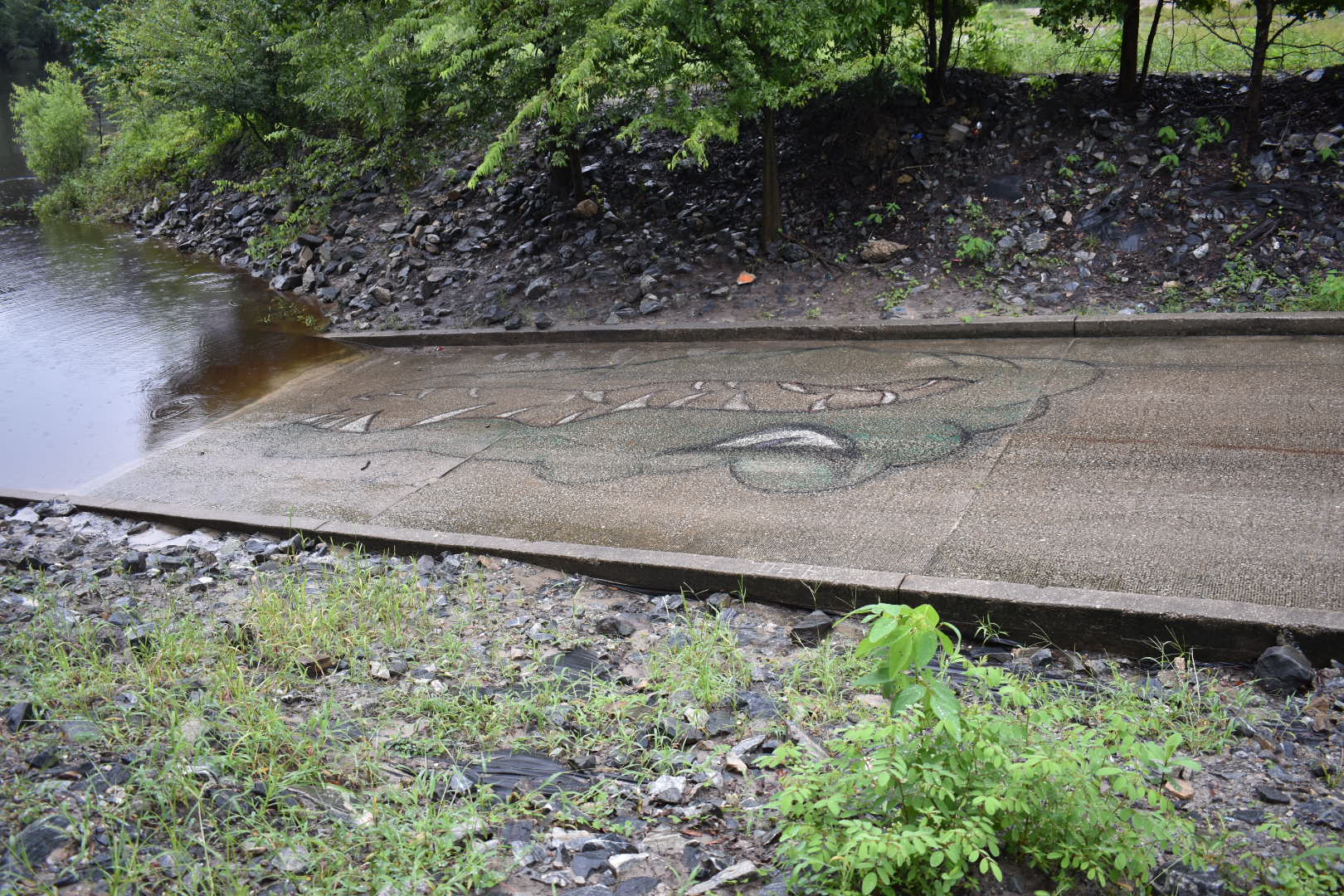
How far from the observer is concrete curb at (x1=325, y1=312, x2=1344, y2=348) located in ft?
23.1

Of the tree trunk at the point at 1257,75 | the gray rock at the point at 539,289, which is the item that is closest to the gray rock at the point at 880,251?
the tree trunk at the point at 1257,75

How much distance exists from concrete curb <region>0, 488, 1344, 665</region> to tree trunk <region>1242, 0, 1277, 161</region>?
21.6 ft

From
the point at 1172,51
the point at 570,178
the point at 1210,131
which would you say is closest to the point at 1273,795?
the point at 1210,131

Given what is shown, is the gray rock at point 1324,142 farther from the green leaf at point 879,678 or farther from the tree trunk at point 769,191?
the green leaf at point 879,678

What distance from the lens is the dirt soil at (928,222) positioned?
8.37 metres

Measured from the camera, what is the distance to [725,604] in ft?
15.7

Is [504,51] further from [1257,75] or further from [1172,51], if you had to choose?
[1257,75]

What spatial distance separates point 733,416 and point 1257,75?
585 centimetres

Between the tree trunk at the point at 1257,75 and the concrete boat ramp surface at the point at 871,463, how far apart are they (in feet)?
9.22

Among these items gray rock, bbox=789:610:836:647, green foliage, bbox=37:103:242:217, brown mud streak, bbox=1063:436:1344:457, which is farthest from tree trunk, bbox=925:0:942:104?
green foliage, bbox=37:103:242:217

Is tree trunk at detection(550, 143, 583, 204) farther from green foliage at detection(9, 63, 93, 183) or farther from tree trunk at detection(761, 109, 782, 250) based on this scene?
green foliage at detection(9, 63, 93, 183)

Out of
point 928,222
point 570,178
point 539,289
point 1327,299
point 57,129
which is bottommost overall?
point 539,289

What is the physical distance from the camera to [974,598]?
4238 millimetres

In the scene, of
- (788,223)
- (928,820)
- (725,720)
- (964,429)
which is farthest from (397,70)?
(928,820)
